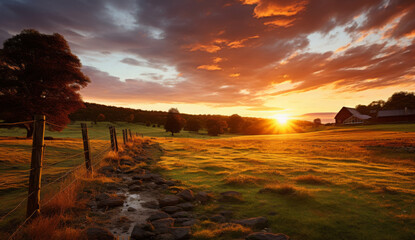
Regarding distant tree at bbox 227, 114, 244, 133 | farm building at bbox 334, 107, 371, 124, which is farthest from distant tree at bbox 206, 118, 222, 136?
farm building at bbox 334, 107, 371, 124

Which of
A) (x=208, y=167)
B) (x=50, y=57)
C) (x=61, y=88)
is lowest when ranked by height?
(x=208, y=167)

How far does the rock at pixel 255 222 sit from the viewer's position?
544 cm

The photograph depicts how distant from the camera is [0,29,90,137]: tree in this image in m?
23.9

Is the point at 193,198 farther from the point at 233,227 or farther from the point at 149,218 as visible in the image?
the point at 233,227

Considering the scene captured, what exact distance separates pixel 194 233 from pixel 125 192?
A: 4.73 meters

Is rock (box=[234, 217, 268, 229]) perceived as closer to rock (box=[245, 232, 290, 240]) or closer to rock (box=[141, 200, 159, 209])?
rock (box=[245, 232, 290, 240])

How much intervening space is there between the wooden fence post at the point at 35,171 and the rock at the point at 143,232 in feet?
9.12

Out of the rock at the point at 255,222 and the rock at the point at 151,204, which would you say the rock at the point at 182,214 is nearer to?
the rock at the point at 151,204

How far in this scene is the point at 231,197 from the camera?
7727 millimetres

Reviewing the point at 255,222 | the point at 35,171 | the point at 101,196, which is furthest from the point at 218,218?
the point at 35,171

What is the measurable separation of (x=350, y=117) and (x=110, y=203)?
10008 centimetres

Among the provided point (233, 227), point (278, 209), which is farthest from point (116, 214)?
point (278, 209)

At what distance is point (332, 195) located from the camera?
25.0 ft

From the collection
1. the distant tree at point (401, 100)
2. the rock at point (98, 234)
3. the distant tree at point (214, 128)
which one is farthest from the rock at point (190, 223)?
the distant tree at point (401, 100)
